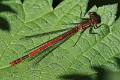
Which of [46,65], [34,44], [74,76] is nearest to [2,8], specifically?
[34,44]

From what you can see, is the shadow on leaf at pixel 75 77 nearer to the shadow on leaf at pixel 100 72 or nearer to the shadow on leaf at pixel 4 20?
the shadow on leaf at pixel 100 72

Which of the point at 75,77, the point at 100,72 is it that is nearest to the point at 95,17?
the point at 100,72

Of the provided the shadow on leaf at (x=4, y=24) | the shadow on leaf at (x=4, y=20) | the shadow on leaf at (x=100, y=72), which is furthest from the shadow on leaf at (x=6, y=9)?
the shadow on leaf at (x=100, y=72)

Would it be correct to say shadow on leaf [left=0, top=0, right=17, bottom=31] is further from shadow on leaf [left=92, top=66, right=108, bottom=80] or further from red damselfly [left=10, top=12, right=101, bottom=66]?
shadow on leaf [left=92, top=66, right=108, bottom=80]

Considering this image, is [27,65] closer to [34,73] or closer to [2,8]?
[34,73]

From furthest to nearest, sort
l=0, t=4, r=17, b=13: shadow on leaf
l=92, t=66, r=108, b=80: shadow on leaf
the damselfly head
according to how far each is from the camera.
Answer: the damselfly head
l=0, t=4, r=17, b=13: shadow on leaf
l=92, t=66, r=108, b=80: shadow on leaf

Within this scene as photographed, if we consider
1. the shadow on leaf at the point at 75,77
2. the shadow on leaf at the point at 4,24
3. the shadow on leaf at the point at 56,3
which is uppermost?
the shadow on leaf at the point at 56,3

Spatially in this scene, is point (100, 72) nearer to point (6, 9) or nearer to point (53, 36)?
point (53, 36)

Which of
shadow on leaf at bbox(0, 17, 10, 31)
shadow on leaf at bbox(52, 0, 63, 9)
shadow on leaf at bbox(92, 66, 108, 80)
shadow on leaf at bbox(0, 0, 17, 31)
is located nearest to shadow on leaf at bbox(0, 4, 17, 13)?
shadow on leaf at bbox(0, 0, 17, 31)

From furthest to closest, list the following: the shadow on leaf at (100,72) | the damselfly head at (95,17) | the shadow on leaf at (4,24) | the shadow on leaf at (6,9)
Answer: the damselfly head at (95,17), the shadow on leaf at (6,9), the shadow on leaf at (4,24), the shadow on leaf at (100,72)
